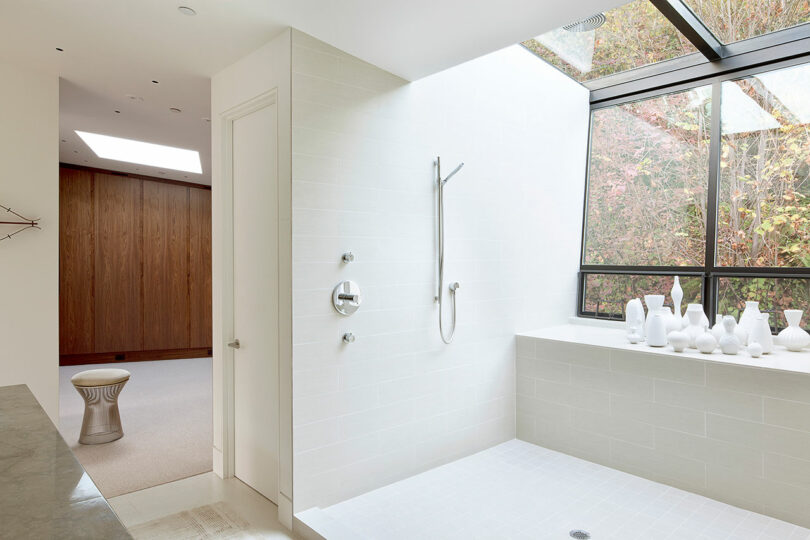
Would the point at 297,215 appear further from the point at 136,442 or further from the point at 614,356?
the point at 136,442

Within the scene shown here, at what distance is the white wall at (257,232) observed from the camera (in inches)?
96.0

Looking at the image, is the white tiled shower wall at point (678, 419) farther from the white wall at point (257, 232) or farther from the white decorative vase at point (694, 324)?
the white wall at point (257, 232)

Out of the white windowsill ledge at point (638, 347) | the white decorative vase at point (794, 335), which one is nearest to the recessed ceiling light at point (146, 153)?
the white windowsill ledge at point (638, 347)

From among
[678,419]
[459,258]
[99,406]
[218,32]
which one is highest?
[218,32]

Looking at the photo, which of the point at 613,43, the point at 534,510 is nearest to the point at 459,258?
the point at 534,510

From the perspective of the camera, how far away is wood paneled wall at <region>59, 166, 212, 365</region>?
19.9 feet

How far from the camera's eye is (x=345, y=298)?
2.58m

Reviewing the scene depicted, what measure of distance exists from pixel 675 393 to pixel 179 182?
646cm

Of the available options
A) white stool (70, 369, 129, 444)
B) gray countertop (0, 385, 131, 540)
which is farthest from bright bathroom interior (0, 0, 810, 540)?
gray countertop (0, 385, 131, 540)

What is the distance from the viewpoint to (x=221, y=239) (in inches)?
120

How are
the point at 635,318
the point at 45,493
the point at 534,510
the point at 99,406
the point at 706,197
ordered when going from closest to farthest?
the point at 45,493 → the point at 534,510 → the point at 635,318 → the point at 706,197 → the point at 99,406

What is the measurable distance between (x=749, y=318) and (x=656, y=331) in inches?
20.8

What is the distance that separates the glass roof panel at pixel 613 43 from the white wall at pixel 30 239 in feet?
10.6

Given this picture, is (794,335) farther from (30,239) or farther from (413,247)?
(30,239)
